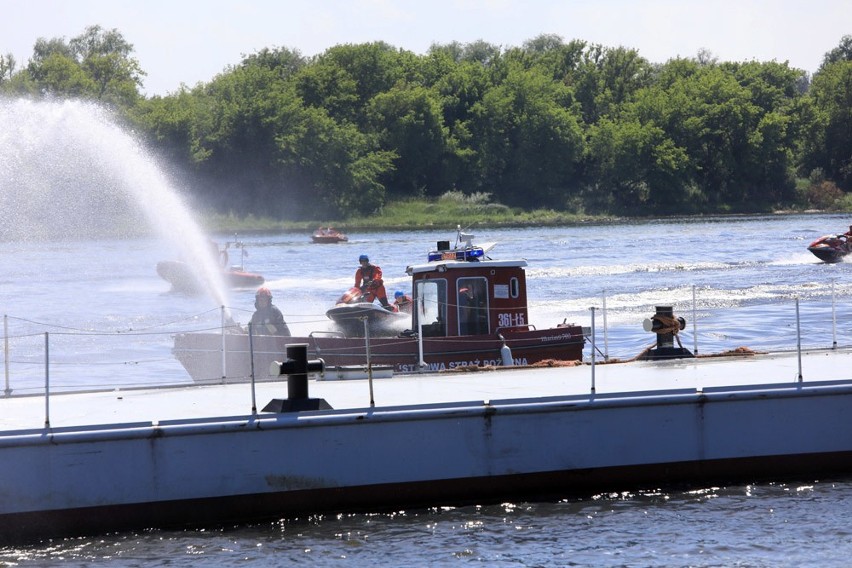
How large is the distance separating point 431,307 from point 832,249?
35.9m

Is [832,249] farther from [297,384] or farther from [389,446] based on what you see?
[297,384]

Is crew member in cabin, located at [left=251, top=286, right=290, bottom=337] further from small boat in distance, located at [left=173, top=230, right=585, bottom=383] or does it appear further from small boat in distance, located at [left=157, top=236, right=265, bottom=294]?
small boat in distance, located at [left=157, top=236, right=265, bottom=294]

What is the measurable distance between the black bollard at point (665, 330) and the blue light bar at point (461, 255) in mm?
4539

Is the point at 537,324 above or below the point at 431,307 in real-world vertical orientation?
below

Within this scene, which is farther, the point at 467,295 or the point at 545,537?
the point at 467,295

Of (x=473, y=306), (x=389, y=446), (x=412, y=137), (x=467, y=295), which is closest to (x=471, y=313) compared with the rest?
(x=473, y=306)

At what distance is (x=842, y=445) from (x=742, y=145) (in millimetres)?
98401

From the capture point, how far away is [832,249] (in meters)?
Result: 51.3

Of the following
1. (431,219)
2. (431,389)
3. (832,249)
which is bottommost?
(431,389)

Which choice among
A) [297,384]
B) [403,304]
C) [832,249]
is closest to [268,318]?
[403,304]

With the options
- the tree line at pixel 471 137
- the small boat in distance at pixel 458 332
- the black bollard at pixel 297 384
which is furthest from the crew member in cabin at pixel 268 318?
the tree line at pixel 471 137

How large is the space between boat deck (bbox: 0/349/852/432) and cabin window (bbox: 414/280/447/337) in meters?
4.18

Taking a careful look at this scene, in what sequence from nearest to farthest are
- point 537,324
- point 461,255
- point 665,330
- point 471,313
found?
1. point 665,330
2. point 471,313
3. point 461,255
4. point 537,324

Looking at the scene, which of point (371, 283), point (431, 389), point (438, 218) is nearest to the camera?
point (431, 389)
